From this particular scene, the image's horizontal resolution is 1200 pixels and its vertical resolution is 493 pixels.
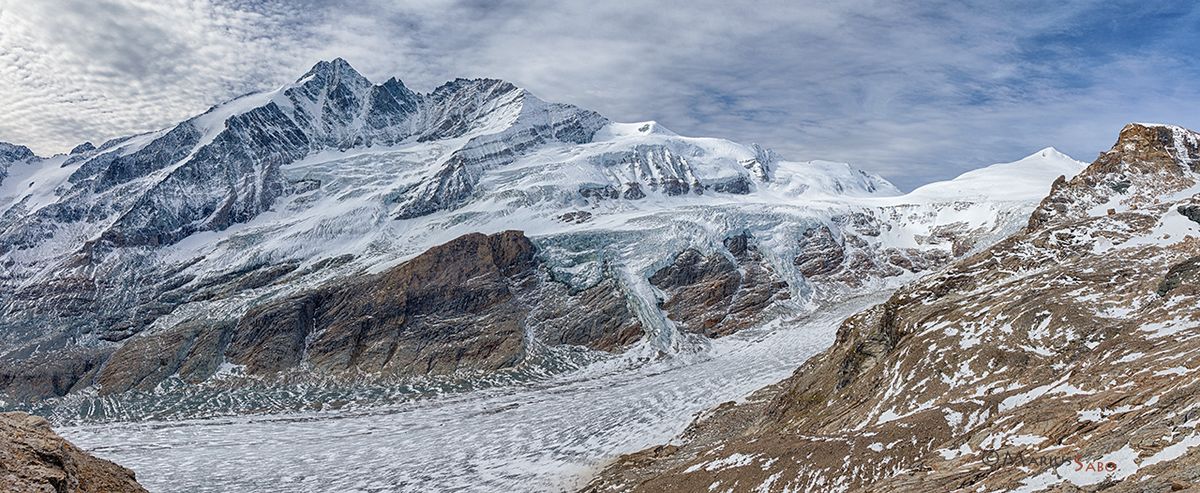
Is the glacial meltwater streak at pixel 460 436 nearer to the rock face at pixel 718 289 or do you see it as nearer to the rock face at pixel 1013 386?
the rock face at pixel 1013 386

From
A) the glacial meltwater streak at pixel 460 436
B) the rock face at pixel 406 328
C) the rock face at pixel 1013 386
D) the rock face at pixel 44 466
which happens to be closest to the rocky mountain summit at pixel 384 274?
the rock face at pixel 406 328

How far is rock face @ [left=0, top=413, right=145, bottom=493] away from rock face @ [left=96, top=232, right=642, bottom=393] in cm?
9371

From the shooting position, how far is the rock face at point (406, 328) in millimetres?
108688

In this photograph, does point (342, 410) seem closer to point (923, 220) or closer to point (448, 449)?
point (448, 449)

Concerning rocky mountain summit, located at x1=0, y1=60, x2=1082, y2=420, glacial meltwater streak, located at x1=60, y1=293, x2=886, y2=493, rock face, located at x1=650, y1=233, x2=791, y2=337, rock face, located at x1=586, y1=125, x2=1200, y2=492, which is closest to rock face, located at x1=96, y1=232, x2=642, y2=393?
rocky mountain summit, located at x1=0, y1=60, x2=1082, y2=420

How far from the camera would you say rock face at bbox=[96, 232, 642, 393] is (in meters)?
109

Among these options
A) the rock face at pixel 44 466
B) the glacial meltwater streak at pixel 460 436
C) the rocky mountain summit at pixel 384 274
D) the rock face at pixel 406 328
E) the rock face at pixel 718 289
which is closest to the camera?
the rock face at pixel 44 466

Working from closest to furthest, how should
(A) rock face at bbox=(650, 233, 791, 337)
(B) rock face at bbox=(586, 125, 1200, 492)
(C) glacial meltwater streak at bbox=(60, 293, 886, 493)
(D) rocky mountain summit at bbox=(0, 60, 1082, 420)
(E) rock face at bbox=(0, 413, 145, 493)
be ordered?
1. (E) rock face at bbox=(0, 413, 145, 493)
2. (B) rock face at bbox=(586, 125, 1200, 492)
3. (C) glacial meltwater streak at bbox=(60, 293, 886, 493)
4. (D) rocky mountain summit at bbox=(0, 60, 1082, 420)
5. (A) rock face at bbox=(650, 233, 791, 337)

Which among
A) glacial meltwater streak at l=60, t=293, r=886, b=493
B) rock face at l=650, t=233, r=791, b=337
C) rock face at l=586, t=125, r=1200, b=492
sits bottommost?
glacial meltwater streak at l=60, t=293, r=886, b=493

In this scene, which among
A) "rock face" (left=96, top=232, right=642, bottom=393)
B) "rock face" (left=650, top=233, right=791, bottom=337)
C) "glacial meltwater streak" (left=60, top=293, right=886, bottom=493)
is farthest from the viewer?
"rock face" (left=650, top=233, right=791, bottom=337)

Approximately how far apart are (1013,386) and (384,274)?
122136 millimetres

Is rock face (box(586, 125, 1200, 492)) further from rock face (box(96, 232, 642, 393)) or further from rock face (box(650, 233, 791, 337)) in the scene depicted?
rock face (box(650, 233, 791, 337))

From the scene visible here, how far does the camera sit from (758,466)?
2859 centimetres

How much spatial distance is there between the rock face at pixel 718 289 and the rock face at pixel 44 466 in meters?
110
